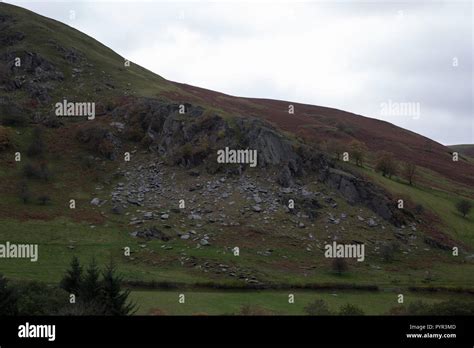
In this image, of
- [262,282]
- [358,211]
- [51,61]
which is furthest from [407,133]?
[262,282]

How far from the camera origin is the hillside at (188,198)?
161 feet

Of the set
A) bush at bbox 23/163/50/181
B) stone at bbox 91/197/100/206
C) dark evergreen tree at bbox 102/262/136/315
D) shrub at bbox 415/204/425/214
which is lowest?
dark evergreen tree at bbox 102/262/136/315

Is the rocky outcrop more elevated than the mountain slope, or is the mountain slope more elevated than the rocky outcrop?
the mountain slope

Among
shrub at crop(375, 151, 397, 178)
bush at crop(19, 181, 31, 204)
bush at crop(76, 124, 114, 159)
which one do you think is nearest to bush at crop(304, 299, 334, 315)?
bush at crop(19, 181, 31, 204)

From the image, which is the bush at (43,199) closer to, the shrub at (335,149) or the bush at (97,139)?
the bush at (97,139)

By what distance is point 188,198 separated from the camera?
6225cm

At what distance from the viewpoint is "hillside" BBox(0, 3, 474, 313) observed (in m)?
49.0

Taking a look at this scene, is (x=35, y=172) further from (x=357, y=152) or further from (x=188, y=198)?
(x=357, y=152)

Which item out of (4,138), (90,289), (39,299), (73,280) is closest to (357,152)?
(4,138)

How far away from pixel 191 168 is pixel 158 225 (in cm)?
1509

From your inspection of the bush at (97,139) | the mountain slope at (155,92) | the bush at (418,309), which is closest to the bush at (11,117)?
the bush at (97,139)

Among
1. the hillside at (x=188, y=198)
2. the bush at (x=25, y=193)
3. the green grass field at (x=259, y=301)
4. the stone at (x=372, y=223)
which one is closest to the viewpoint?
the green grass field at (x=259, y=301)

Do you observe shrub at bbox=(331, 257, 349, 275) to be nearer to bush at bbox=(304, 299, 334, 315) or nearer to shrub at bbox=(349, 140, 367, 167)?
bush at bbox=(304, 299, 334, 315)

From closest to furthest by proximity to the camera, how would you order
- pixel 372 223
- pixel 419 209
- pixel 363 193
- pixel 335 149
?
pixel 372 223 → pixel 363 193 → pixel 419 209 → pixel 335 149
